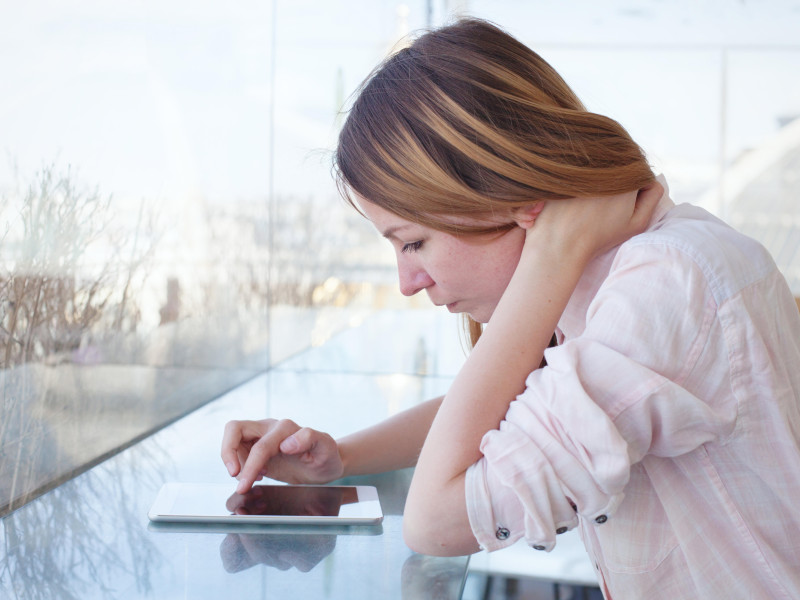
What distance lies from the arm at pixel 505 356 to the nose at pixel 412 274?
0.10 metres

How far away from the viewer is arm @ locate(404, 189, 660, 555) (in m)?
0.61

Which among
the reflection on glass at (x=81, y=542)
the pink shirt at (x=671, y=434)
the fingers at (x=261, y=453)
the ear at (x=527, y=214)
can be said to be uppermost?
the ear at (x=527, y=214)

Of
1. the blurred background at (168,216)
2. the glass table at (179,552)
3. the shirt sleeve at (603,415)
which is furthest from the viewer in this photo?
the blurred background at (168,216)

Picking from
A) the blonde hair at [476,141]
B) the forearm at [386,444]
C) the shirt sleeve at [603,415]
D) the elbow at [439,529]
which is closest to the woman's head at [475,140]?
the blonde hair at [476,141]

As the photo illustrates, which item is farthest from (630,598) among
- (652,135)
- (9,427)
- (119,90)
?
(652,135)

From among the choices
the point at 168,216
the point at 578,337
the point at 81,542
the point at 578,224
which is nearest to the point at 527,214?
the point at 578,224

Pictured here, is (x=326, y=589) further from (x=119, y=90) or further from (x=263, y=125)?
(x=263, y=125)

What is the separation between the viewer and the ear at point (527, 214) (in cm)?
69

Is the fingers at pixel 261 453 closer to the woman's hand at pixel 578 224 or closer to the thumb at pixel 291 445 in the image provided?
the thumb at pixel 291 445

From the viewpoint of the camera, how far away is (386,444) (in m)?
0.98

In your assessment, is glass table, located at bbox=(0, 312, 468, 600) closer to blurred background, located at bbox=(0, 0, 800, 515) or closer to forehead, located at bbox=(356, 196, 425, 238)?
blurred background, located at bbox=(0, 0, 800, 515)

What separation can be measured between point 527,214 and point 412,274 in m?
0.13

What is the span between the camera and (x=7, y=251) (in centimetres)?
86

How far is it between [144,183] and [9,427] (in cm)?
44
